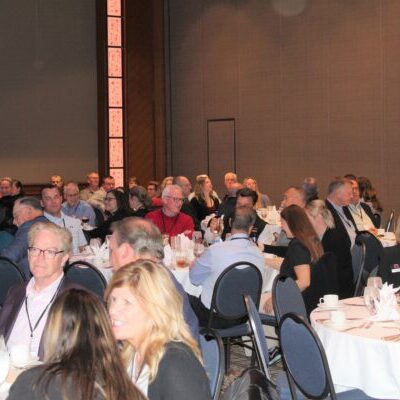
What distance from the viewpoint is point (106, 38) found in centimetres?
1521

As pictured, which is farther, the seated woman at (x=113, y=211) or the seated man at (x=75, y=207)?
the seated man at (x=75, y=207)

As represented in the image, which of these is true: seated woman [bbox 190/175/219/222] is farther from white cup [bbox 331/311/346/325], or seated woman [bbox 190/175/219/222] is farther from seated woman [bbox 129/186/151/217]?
white cup [bbox 331/311/346/325]

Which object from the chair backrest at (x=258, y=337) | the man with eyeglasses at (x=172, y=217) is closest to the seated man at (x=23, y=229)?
the man with eyeglasses at (x=172, y=217)

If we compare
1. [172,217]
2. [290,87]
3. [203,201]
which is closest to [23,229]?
[172,217]

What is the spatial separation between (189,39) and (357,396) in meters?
12.1

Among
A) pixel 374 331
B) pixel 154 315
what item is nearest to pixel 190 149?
pixel 374 331

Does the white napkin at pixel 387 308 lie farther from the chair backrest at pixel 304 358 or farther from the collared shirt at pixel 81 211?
the collared shirt at pixel 81 211

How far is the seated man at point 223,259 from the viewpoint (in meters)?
5.95

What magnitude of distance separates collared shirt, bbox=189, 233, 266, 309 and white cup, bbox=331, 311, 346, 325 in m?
1.61

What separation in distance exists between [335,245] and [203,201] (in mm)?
5152

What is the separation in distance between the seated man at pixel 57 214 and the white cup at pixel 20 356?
4.38m

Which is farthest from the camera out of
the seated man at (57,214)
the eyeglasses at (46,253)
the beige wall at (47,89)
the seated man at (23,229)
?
the beige wall at (47,89)

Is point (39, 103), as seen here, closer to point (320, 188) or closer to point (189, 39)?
point (189, 39)

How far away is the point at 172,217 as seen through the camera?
834 cm
